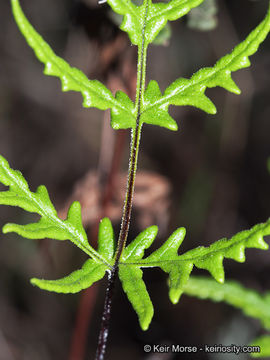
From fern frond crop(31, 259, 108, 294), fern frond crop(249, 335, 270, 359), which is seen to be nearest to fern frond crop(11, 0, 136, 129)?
fern frond crop(31, 259, 108, 294)

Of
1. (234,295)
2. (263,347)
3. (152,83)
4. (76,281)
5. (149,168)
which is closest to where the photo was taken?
(76,281)

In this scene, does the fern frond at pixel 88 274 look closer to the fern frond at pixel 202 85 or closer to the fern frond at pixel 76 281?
the fern frond at pixel 76 281

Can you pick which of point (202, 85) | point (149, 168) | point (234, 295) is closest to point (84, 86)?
point (202, 85)

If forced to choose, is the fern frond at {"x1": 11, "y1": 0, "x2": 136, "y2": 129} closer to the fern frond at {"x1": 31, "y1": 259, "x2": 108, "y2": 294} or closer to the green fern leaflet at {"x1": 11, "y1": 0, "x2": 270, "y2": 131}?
the green fern leaflet at {"x1": 11, "y1": 0, "x2": 270, "y2": 131}

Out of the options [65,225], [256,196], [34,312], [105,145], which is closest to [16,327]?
[34,312]

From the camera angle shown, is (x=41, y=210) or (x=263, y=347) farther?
(x=263, y=347)

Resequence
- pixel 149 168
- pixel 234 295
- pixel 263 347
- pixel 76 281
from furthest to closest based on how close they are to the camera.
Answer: pixel 149 168
pixel 234 295
pixel 263 347
pixel 76 281

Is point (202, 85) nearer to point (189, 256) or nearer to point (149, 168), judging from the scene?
point (189, 256)
